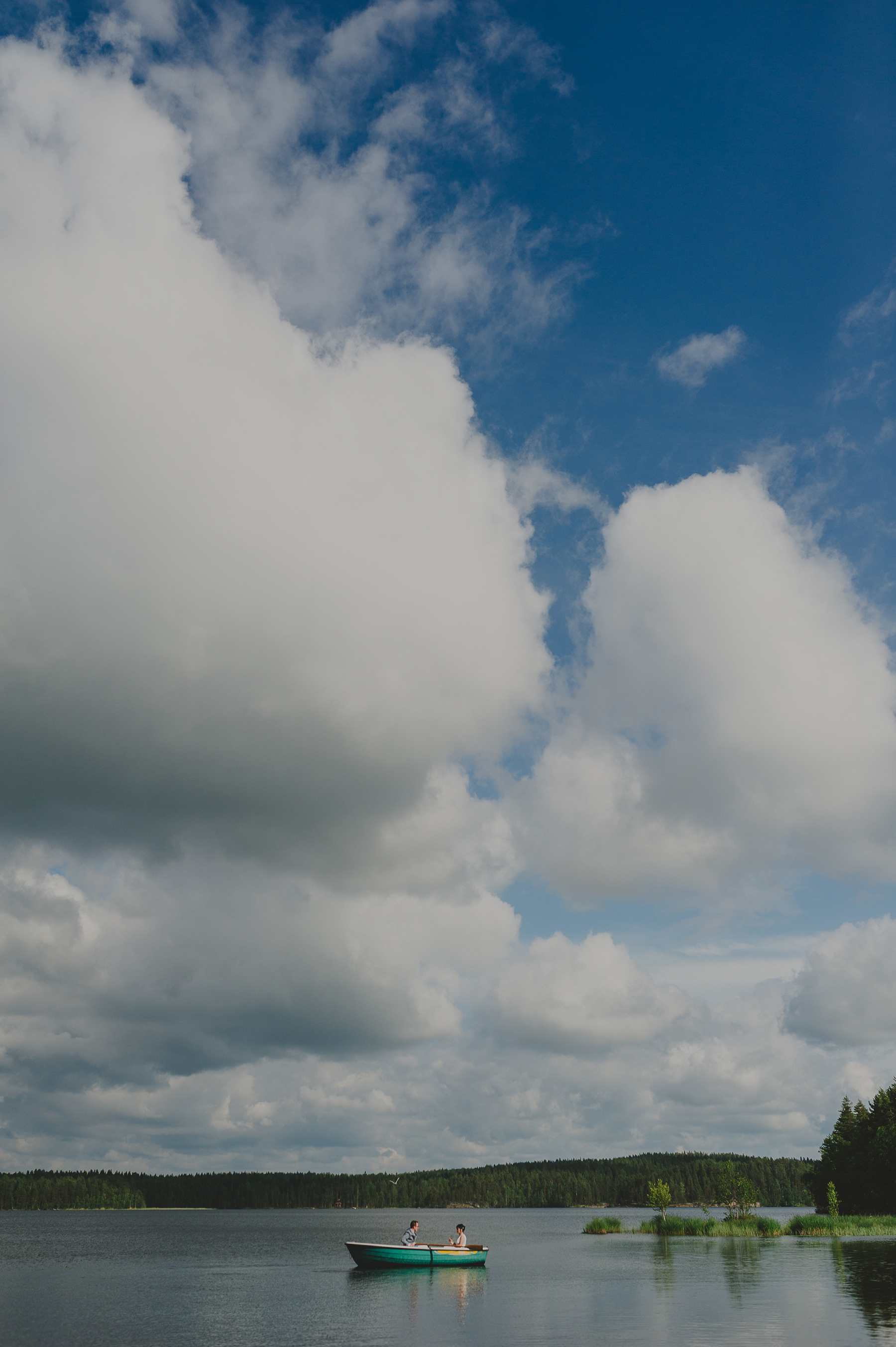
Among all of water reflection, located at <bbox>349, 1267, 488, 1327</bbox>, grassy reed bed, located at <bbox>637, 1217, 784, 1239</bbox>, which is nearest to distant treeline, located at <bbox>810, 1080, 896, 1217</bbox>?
grassy reed bed, located at <bbox>637, 1217, 784, 1239</bbox>

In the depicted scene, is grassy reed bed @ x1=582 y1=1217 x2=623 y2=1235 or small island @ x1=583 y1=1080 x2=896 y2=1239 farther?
grassy reed bed @ x1=582 y1=1217 x2=623 y2=1235

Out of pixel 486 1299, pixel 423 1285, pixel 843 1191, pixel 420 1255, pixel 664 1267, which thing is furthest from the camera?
pixel 843 1191

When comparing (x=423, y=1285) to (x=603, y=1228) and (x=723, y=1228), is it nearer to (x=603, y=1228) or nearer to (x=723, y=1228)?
(x=723, y=1228)

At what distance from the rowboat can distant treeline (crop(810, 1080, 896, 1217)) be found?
52.4 metres

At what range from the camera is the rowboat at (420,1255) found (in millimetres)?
78000

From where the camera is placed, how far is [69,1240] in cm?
16212

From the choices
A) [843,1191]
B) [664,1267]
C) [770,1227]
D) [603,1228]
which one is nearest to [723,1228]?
[770,1227]

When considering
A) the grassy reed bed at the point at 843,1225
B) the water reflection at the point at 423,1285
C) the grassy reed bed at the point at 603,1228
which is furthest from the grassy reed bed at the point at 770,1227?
the water reflection at the point at 423,1285

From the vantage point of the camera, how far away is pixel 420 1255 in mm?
78062

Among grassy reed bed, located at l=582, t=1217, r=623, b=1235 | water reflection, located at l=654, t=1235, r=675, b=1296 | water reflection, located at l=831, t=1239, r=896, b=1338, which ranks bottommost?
grassy reed bed, located at l=582, t=1217, r=623, b=1235

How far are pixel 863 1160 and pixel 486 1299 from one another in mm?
70582

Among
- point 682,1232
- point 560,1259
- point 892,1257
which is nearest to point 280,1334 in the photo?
point 892,1257

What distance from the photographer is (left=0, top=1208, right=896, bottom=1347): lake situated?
4547cm

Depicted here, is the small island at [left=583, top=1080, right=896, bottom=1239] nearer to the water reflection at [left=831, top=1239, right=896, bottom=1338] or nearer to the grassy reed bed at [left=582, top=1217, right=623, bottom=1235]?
the water reflection at [left=831, top=1239, right=896, bottom=1338]
